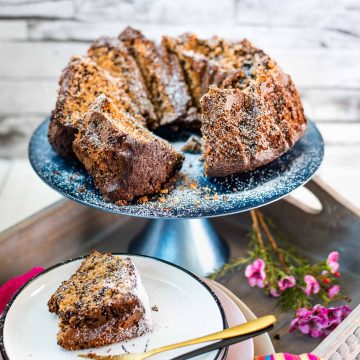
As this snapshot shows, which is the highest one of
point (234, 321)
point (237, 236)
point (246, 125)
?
point (246, 125)

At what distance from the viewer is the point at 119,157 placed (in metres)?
1.21

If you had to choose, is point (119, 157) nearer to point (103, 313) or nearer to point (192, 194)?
point (192, 194)

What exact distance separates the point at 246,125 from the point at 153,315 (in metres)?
0.48

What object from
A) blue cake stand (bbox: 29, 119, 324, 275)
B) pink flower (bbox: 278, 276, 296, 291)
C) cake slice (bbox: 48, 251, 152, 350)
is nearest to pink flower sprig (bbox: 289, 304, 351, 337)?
pink flower (bbox: 278, 276, 296, 291)

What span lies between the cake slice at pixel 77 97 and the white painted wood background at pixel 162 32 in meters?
0.82

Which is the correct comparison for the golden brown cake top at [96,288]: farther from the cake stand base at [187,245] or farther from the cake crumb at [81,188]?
the cake stand base at [187,245]

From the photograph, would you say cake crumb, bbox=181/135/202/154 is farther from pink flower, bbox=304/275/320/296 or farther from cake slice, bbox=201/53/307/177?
pink flower, bbox=304/275/320/296

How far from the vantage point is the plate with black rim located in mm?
1178

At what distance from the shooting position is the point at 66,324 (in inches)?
38.3

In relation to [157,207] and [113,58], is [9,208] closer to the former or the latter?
[113,58]

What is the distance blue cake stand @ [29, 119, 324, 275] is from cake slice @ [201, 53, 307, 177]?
1.7 inches

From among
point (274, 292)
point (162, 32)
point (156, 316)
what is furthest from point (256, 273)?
point (162, 32)

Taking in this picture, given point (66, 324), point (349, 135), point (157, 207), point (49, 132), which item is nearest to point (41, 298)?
point (66, 324)

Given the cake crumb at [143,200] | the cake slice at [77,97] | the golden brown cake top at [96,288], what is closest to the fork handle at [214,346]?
the golden brown cake top at [96,288]
